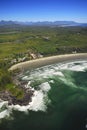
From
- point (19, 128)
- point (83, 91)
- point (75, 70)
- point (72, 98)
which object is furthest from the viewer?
point (75, 70)

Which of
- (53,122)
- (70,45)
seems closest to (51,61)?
(70,45)

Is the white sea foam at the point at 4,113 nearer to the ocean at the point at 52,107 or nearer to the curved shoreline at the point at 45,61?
the ocean at the point at 52,107

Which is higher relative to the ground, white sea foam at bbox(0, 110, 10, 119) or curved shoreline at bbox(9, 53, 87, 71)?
white sea foam at bbox(0, 110, 10, 119)

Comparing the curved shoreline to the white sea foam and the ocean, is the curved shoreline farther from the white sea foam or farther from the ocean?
the white sea foam

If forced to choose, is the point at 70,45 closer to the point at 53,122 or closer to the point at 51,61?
the point at 51,61

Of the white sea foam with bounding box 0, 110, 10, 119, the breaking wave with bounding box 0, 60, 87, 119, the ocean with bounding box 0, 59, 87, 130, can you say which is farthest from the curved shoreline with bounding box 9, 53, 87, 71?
the white sea foam with bounding box 0, 110, 10, 119

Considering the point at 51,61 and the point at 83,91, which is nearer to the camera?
the point at 83,91

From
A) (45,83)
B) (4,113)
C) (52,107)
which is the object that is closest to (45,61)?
(45,83)
